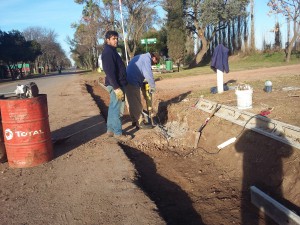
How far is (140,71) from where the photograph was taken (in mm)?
6715

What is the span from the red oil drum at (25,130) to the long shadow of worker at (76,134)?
61 cm

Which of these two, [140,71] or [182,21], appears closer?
[140,71]

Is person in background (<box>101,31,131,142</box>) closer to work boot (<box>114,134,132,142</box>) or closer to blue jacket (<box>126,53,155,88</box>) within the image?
work boot (<box>114,134,132,142</box>)

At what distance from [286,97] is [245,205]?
4772mm

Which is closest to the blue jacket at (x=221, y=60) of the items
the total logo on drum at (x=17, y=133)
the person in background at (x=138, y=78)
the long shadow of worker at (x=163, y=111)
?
the long shadow of worker at (x=163, y=111)

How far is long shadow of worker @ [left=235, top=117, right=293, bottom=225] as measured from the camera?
161 inches

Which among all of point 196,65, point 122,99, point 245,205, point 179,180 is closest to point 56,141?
point 122,99

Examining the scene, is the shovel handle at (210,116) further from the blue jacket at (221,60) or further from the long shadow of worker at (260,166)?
the blue jacket at (221,60)

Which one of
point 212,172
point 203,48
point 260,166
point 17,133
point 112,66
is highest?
point 203,48

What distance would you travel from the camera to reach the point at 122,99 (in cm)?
597

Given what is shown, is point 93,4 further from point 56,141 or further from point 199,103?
point 56,141

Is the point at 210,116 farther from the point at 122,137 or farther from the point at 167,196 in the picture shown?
the point at 167,196

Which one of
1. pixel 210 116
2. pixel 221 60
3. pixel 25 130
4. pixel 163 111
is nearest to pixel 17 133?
pixel 25 130

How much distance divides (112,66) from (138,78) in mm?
1167
